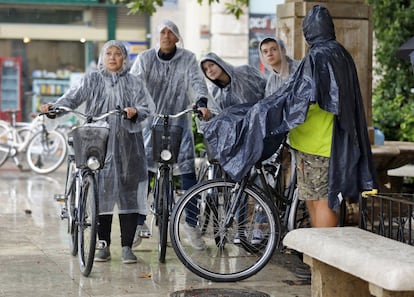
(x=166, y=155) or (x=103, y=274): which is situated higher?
(x=166, y=155)

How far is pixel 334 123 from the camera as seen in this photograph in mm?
6906

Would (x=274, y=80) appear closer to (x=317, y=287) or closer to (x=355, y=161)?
(x=355, y=161)

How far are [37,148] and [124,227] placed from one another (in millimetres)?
9309

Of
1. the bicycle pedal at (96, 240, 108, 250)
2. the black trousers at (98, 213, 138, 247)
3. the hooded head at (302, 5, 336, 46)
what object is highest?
the hooded head at (302, 5, 336, 46)

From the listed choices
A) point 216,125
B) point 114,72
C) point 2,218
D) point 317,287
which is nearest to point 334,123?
point 216,125

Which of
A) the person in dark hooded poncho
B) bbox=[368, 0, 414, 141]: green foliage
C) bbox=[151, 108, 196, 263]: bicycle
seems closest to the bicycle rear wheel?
bbox=[151, 108, 196, 263]: bicycle

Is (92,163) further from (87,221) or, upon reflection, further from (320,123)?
(320,123)

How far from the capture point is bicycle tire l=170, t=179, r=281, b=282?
7.34m

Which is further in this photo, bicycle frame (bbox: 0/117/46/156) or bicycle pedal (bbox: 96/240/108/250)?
bicycle frame (bbox: 0/117/46/156)

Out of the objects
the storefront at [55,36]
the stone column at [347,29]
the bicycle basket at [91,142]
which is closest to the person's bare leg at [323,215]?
the bicycle basket at [91,142]

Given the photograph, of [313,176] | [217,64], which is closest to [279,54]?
[217,64]

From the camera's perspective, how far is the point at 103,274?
7.66 meters

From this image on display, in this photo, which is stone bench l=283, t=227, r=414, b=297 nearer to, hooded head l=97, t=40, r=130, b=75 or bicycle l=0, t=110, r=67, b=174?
hooded head l=97, t=40, r=130, b=75

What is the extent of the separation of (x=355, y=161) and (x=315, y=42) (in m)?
0.86
